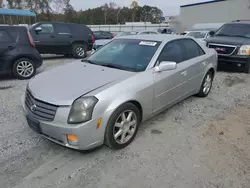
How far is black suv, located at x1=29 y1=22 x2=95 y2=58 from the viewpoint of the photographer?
10.2 m

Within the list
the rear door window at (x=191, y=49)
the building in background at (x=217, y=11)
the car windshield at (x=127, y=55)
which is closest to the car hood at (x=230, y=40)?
the rear door window at (x=191, y=49)

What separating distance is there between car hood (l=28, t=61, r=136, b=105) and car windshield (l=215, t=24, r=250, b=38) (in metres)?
6.70

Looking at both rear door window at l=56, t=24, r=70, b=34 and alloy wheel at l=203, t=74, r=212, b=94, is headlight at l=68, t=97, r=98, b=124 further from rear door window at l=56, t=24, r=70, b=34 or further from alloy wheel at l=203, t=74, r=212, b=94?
rear door window at l=56, t=24, r=70, b=34

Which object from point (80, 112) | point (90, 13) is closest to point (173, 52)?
point (80, 112)

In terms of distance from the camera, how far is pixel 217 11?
96.1 feet

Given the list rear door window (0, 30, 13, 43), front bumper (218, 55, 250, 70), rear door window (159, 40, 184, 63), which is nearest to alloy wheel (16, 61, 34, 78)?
rear door window (0, 30, 13, 43)

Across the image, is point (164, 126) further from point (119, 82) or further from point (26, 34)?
point (26, 34)

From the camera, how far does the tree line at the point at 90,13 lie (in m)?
42.1

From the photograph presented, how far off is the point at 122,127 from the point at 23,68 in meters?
4.89

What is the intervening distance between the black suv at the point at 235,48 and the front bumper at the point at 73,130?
248 inches

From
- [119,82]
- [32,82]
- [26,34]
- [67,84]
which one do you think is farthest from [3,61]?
[119,82]

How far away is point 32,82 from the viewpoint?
3.28 m

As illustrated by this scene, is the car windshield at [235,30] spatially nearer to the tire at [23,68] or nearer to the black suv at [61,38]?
the black suv at [61,38]

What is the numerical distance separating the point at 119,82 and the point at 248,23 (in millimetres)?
7708
